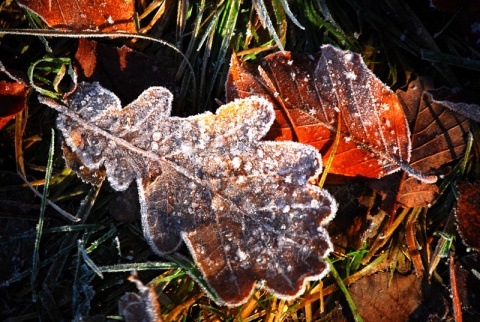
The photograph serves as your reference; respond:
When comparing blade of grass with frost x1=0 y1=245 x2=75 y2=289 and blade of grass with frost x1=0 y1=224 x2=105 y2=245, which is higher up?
blade of grass with frost x1=0 y1=224 x2=105 y2=245

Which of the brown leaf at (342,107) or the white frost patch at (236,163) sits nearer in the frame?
the white frost patch at (236,163)

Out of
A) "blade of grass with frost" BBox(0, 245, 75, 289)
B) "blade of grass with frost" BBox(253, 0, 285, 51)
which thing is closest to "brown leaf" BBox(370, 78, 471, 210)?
"blade of grass with frost" BBox(253, 0, 285, 51)

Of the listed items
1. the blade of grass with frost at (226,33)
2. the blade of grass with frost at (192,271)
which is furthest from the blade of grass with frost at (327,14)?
the blade of grass with frost at (192,271)

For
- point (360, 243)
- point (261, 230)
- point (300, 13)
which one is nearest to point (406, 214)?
point (360, 243)

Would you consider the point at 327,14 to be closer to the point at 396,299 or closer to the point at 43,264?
the point at 396,299

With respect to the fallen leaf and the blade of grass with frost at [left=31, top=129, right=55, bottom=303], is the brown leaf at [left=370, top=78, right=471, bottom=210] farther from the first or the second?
the fallen leaf

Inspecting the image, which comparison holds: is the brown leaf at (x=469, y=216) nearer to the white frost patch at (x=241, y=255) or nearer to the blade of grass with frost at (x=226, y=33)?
the white frost patch at (x=241, y=255)
